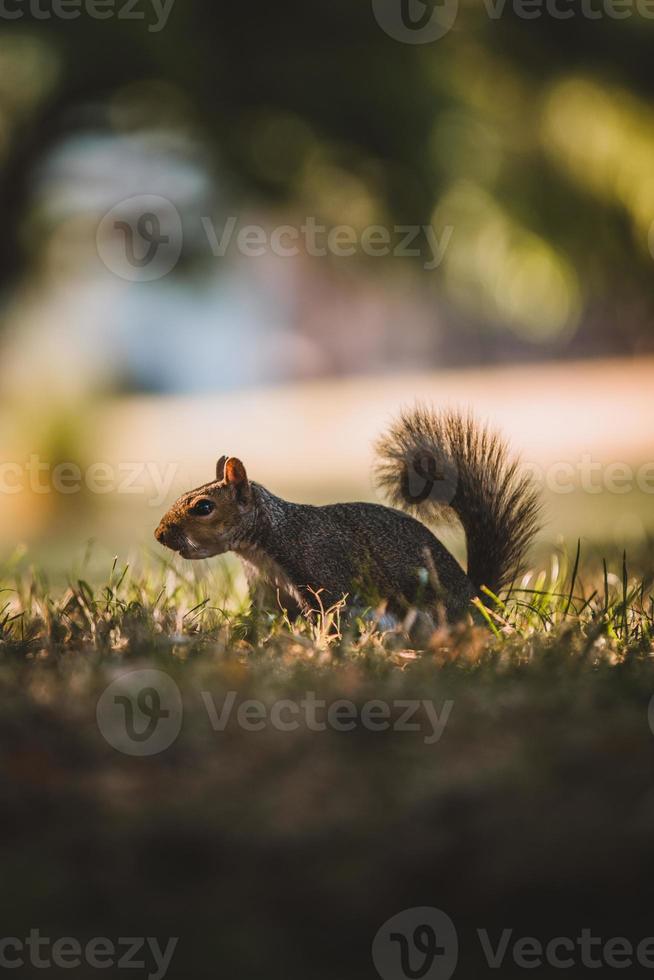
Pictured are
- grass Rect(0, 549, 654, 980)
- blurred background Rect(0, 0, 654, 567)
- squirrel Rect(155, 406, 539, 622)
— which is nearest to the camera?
grass Rect(0, 549, 654, 980)

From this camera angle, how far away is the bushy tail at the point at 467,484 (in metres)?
3.32

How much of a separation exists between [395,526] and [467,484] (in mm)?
254

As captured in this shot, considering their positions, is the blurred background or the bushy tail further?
the blurred background

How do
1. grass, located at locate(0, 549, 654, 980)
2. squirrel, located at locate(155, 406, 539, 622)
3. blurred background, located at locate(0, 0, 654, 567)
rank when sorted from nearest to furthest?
grass, located at locate(0, 549, 654, 980) < squirrel, located at locate(155, 406, 539, 622) < blurred background, located at locate(0, 0, 654, 567)

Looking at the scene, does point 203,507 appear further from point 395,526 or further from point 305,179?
point 305,179

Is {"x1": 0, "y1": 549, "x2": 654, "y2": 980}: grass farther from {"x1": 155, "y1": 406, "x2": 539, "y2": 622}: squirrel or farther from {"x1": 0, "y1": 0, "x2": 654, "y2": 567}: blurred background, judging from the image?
{"x1": 0, "y1": 0, "x2": 654, "y2": 567}: blurred background

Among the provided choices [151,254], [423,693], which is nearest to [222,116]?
[151,254]

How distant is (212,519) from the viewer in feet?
10.9

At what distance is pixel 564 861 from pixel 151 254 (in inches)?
335

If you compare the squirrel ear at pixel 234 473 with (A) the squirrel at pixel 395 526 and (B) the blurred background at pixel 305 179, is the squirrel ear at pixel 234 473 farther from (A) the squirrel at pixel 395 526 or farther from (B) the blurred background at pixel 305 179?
(B) the blurred background at pixel 305 179

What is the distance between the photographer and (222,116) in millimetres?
8016

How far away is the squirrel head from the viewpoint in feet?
10.9

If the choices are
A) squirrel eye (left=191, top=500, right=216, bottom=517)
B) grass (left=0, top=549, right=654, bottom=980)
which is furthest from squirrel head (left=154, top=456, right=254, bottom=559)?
grass (left=0, top=549, right=654, bottom=980)

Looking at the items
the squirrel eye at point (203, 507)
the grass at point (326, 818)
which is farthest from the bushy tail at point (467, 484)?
the grass at point (326, 818)
